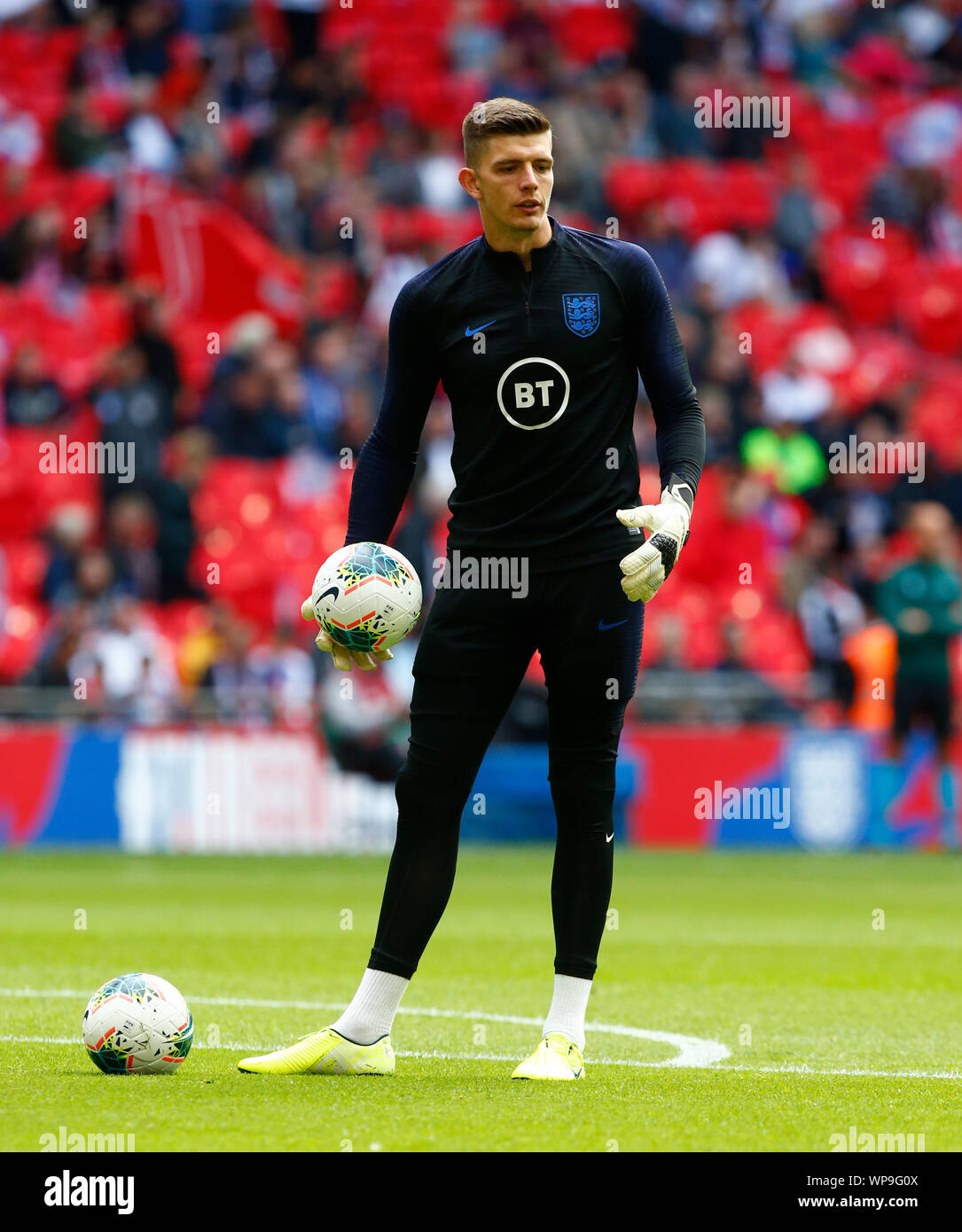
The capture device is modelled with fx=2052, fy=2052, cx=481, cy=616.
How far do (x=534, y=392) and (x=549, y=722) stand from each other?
884mm

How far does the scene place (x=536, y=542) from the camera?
5488 millimetres

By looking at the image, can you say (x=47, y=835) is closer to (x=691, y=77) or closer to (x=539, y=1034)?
(x=539, y=1034)

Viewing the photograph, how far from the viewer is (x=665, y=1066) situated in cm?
570

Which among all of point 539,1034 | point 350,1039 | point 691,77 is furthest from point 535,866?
point 691,77

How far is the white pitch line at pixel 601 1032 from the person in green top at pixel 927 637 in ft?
30.4

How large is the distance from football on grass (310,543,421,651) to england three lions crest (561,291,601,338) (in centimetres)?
79

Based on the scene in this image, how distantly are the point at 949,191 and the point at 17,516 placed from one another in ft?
37.8

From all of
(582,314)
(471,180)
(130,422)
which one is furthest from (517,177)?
(130,422)

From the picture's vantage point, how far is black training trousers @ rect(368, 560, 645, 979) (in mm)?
5473

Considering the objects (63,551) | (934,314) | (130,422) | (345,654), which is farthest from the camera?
(934,314)

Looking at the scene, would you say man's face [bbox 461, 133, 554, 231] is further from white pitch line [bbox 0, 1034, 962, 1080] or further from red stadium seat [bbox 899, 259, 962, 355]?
red stadium seat [bbox 899, 259, 962, 355]

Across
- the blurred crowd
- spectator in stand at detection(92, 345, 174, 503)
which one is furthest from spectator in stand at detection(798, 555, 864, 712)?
spectator in stand at detection(92, 345, 174, 503)

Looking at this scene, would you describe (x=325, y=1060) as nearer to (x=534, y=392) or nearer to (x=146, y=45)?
(x=534, y=392)

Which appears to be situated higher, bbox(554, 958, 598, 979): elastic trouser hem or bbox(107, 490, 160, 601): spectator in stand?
bbox(107, 490, 160, 601): spectator in stand
